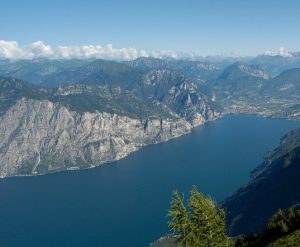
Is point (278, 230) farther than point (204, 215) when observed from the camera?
Yes

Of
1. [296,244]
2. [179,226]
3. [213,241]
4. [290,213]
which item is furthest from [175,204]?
[290,213]

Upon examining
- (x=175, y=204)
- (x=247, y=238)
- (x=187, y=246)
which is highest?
(x=175, y=204)

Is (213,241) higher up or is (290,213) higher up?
(213,241)

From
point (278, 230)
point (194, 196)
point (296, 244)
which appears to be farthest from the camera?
point (278, 230)

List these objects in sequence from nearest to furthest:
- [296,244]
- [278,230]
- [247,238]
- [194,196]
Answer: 1. [296,244]
2. [194,196]
3. [278,230]
4. [247,238]

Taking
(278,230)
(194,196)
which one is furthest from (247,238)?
(194,196)

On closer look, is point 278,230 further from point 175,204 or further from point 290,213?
point 175,204
